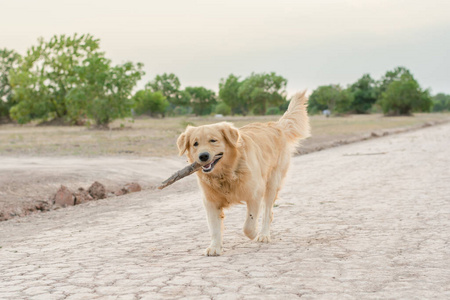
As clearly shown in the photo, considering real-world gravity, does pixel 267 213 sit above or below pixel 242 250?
above

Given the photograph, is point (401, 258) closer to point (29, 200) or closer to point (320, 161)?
point (29, 200)

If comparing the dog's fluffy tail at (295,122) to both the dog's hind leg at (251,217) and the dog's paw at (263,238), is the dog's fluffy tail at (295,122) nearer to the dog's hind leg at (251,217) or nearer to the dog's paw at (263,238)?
the dog's paw at (263,238)

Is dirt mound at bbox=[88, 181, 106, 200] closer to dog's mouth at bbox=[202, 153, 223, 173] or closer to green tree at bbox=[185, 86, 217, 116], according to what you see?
dog's mouth at bbox=[202, 153, 223, 173]

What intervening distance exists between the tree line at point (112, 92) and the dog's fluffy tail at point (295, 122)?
1217 inches

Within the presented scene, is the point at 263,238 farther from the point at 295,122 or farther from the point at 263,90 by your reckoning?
the point at 263,90

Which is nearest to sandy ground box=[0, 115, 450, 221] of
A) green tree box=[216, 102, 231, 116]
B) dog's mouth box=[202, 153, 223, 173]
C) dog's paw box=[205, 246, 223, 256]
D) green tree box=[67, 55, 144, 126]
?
dog's paw box=[205, 246, 223, 256]

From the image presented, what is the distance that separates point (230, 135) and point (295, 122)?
2571 millimetres

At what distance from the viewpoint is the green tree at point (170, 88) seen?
117188 mm

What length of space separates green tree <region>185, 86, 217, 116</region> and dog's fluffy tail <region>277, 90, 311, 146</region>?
11356 centimetres

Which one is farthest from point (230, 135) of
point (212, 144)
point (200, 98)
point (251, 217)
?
point (200, 98)

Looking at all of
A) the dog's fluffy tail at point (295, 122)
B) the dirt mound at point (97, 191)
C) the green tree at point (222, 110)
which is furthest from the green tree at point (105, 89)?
the green tree at point (222, 110)

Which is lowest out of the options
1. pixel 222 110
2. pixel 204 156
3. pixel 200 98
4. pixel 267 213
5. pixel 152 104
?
pixel 267 213

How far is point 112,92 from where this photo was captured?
39.1 meters

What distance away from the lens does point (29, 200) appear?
10664 millimetres
